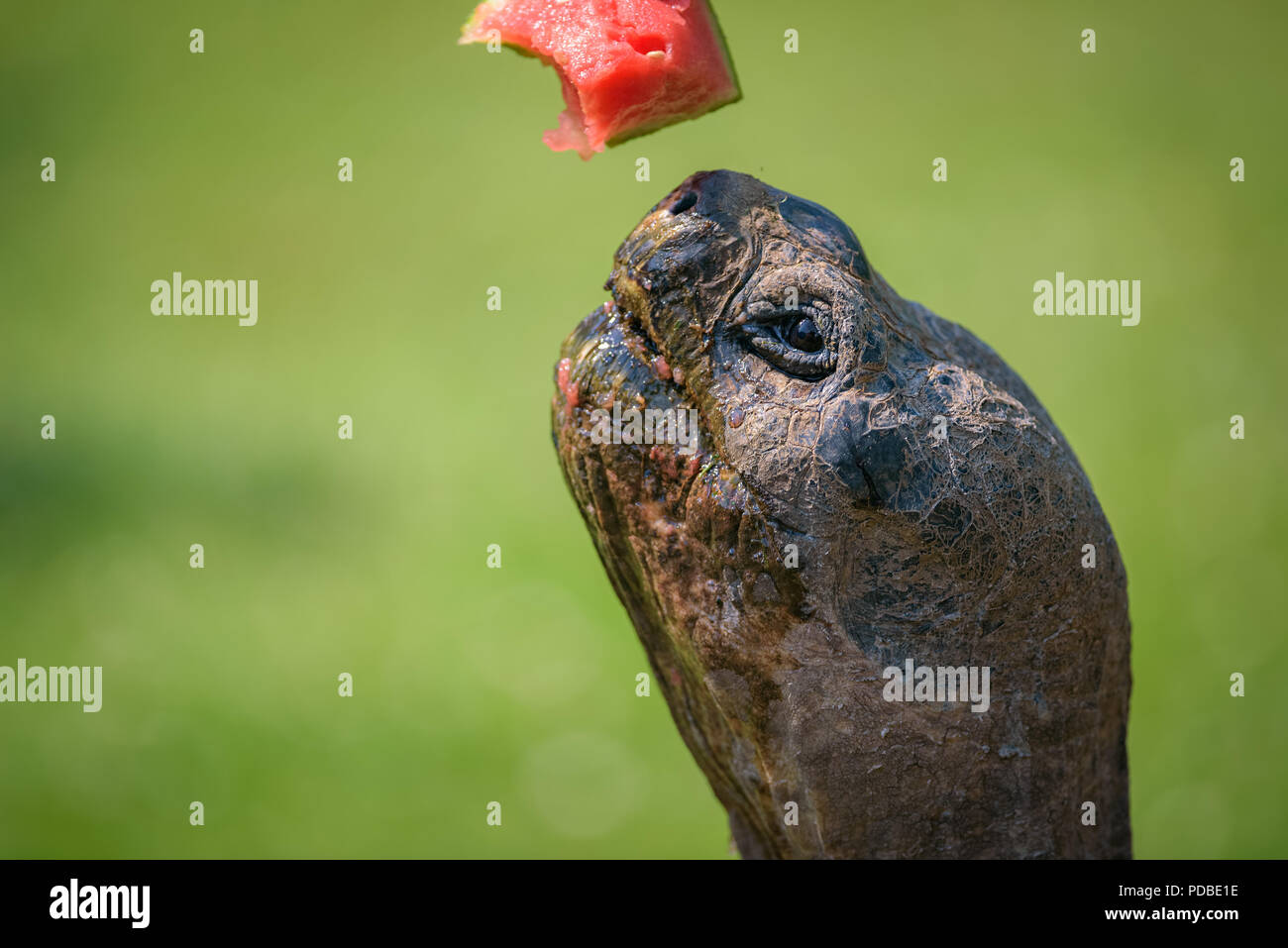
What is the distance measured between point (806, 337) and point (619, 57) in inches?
17.9

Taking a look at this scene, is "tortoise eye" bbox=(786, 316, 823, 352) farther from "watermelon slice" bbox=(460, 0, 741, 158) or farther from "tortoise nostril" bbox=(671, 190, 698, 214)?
"watermelon slice" bbox=(460, 0, 741, 158)

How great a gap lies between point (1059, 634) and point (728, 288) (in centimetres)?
63

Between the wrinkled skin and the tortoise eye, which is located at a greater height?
the tortoise eye

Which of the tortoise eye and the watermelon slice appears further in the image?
the watermelon slice

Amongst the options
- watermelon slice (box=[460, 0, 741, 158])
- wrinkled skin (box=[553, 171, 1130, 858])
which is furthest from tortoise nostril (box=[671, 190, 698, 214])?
watermelon slice (box=[460, 0, 741, 158])

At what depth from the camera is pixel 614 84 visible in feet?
5.41

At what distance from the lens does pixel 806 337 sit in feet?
5.08

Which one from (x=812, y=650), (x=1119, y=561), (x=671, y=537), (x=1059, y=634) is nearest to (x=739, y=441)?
(x=671, y=537)

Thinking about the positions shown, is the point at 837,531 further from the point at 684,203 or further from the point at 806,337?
the point at 684,203

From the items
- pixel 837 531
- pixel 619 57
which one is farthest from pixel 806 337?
pixel 619 57

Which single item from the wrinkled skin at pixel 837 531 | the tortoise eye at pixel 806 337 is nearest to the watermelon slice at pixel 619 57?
the wrinkled skin at pixel 837 531

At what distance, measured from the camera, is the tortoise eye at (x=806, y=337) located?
1.55 m

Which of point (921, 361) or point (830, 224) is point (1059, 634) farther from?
point (830, 224)

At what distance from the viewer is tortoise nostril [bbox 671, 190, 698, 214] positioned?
1.62m
